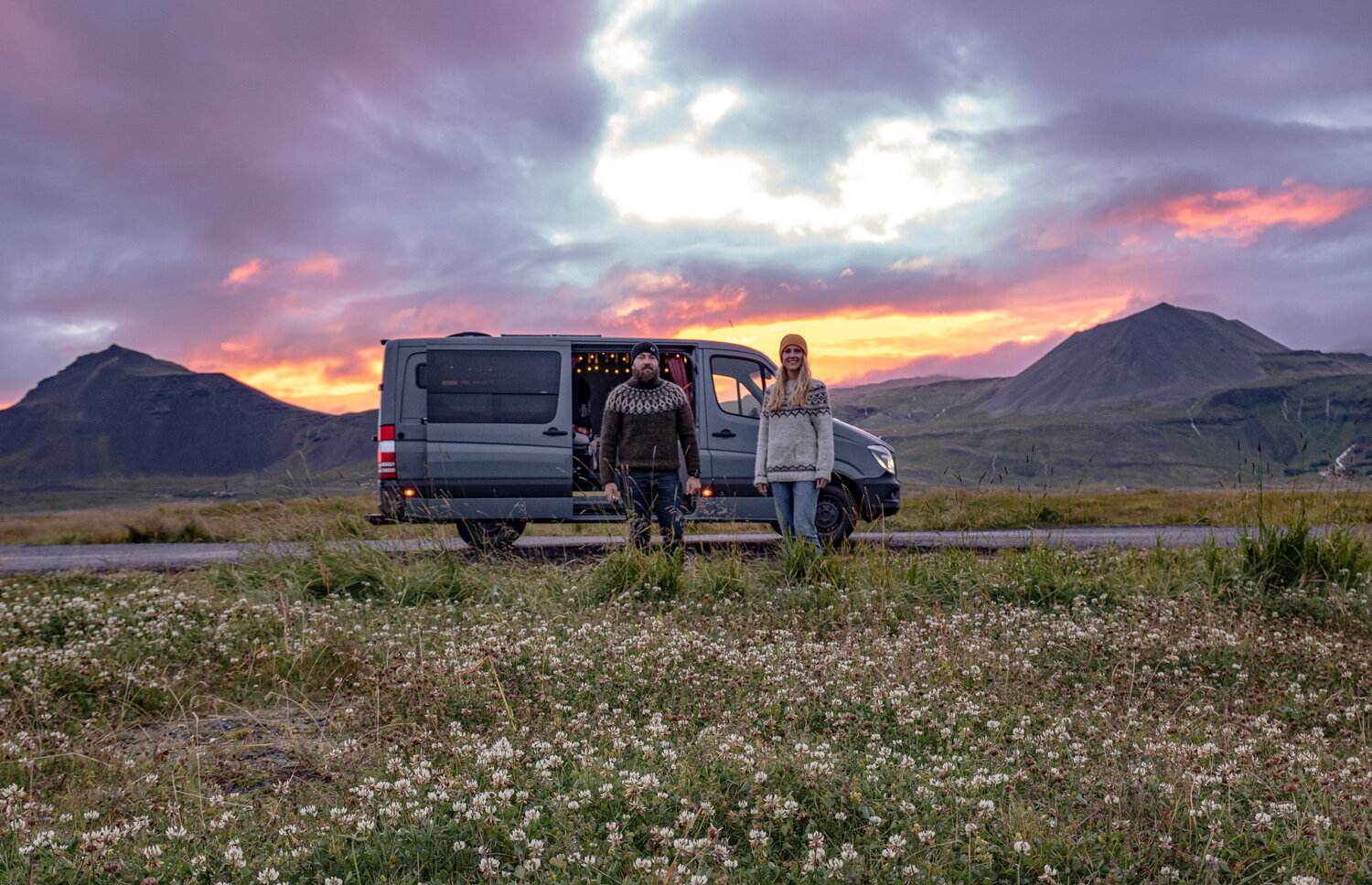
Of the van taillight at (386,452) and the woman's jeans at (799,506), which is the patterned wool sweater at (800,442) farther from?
the van taillight at (386,452)

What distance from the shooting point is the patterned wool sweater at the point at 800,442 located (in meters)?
7.57

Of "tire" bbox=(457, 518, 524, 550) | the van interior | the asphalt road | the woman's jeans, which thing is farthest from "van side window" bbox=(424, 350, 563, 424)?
the woman's jeans

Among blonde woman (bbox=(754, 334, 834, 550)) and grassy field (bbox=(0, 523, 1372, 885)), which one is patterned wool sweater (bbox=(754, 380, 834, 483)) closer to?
blonde woman (bbox=(754, 334, 834, 550))

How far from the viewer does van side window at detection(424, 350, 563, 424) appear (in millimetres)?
10477

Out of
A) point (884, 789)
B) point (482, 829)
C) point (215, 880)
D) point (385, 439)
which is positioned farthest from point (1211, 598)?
point (385, 439)

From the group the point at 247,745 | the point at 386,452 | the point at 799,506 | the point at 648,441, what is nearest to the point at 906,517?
the point at 799,506

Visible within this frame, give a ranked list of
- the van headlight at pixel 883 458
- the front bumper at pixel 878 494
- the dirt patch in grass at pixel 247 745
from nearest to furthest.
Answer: the dirt patch in grass at pixel 247 745, the front bumper at pixel 878 494, the van headlight at pixel 883 458

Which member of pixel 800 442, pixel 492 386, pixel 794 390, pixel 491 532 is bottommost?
pixel 491 532

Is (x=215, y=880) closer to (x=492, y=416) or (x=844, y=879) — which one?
(x=844, y=879)

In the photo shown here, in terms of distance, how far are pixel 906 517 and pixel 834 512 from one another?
509 cm

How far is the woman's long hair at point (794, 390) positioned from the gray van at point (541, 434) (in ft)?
8.71

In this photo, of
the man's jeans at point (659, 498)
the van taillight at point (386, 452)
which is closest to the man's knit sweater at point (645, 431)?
the man's jeans at point (659, 498)

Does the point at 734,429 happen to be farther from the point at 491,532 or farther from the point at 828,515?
the point at 491,532

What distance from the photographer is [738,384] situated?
10914 millimetres
